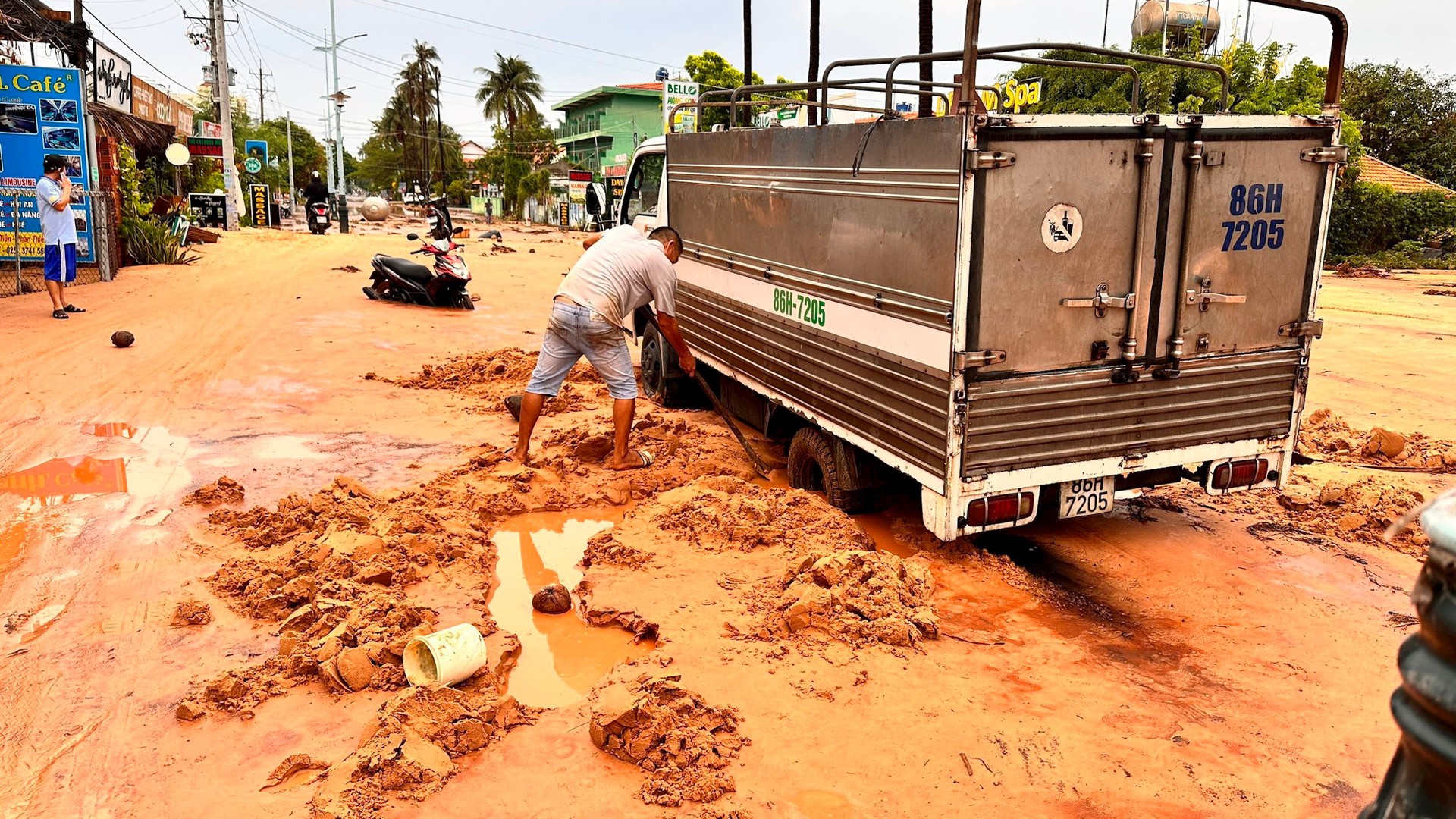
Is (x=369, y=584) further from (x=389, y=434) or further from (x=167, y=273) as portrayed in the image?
(x=167, y=273)

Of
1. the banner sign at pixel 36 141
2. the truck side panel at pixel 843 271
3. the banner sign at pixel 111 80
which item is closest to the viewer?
the truck side panel at pixel 843 271

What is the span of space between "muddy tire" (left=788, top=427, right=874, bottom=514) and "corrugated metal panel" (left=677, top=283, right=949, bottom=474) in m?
0.21

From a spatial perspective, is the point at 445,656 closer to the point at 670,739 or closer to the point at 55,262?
the point at 670,739

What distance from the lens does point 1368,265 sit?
75.1 ft

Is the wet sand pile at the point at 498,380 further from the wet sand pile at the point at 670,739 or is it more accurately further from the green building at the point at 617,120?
the green building at the point at 617,120

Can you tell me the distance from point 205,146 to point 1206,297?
30.2 m

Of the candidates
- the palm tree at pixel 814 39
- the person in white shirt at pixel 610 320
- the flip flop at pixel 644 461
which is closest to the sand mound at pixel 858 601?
the flip flop at pixel 644 461

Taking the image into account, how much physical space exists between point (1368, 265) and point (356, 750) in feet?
85.3

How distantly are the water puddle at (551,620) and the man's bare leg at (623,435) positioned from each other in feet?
2.23

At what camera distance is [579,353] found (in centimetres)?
666

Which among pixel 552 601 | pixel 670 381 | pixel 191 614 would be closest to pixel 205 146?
pixel 670 381

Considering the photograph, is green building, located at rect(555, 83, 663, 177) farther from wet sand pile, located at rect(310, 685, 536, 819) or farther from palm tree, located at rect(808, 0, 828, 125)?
wet sand pile, located at rect(310, 685, 536, 819)

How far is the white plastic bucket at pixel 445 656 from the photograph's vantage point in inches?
142

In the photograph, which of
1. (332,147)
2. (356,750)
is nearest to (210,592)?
(356,750)
